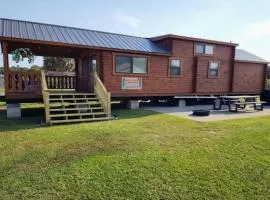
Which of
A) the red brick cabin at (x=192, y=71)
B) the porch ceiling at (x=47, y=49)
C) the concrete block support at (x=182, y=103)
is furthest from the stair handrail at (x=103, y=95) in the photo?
the concrete block support at (x=182, y=103)

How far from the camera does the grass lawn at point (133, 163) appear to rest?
3.91 m

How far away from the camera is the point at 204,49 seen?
15586mm

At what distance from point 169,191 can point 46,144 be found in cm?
340

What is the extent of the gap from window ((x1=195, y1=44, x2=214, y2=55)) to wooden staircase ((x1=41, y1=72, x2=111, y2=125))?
24.4 feet

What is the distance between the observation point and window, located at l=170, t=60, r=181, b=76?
46.8 feet

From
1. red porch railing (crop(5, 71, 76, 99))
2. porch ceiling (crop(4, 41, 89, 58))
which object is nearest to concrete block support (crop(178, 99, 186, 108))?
porch ceiling (crop(4, 41, 89, 58))

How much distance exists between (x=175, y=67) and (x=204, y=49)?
2708 millimetres

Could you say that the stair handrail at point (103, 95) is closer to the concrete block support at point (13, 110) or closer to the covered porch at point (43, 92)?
the covered porch at point (43, 92)

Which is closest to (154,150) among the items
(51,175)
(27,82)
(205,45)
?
(51,175)

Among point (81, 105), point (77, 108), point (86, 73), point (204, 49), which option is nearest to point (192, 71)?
point (204, 49)

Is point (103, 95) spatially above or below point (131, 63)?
below

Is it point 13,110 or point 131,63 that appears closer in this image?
point 13,110

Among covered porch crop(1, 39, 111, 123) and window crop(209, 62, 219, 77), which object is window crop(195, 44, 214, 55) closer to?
window crop(209, 62, 219, 77)

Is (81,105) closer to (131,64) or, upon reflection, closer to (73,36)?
(131,64)
